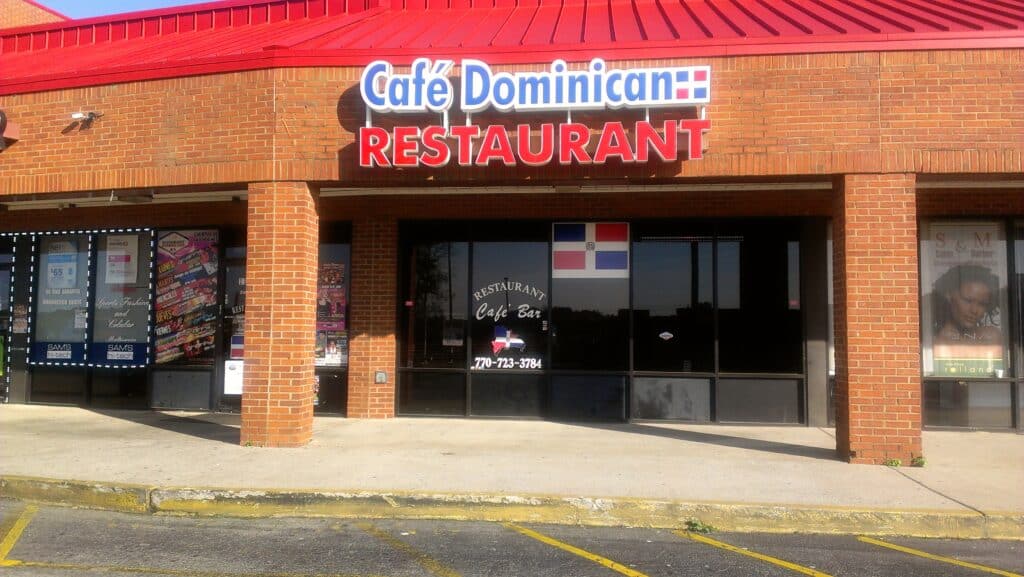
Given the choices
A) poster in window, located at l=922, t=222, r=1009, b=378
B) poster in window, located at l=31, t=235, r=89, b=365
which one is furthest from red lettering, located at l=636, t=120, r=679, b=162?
poster in window, located at l=31, t=235, r=89, b=365

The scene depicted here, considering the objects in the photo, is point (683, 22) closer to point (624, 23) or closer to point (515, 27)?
point (624, 23)

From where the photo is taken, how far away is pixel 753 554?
5.76m

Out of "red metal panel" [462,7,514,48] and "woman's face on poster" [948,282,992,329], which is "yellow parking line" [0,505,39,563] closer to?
"red metal panel" [462,7,514,48]

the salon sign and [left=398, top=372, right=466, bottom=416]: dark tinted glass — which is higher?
the salon sign

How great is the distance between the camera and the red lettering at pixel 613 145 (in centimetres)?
866

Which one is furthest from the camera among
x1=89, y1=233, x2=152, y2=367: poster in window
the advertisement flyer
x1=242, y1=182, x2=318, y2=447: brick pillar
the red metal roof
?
the advertisement flyer

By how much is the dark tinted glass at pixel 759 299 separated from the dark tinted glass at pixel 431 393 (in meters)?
4.16

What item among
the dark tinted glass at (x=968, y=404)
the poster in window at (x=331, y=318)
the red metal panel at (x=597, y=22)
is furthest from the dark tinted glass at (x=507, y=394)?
the dark tinted glass at (x=968, y=404)

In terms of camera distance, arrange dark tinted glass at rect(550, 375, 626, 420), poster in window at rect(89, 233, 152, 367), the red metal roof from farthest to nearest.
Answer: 1. poster in window at rect(89, 233, 152, 367)
2. dark tinted glass at rect(550, 375, 626, 420)
3. the red metal roof

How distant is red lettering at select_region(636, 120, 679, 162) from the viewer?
28.2 ft

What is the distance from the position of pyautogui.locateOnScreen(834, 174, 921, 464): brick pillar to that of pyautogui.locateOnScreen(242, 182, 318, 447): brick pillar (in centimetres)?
655

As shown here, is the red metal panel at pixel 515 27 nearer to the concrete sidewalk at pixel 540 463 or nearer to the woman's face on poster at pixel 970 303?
the concrete sidewalk at pixel 540 463

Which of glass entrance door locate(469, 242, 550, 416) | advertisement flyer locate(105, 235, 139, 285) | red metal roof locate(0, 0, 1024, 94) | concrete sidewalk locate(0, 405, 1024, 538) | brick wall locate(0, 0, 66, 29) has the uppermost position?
brick wall locate(0, 0, 66, 29)

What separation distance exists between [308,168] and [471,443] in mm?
4091
